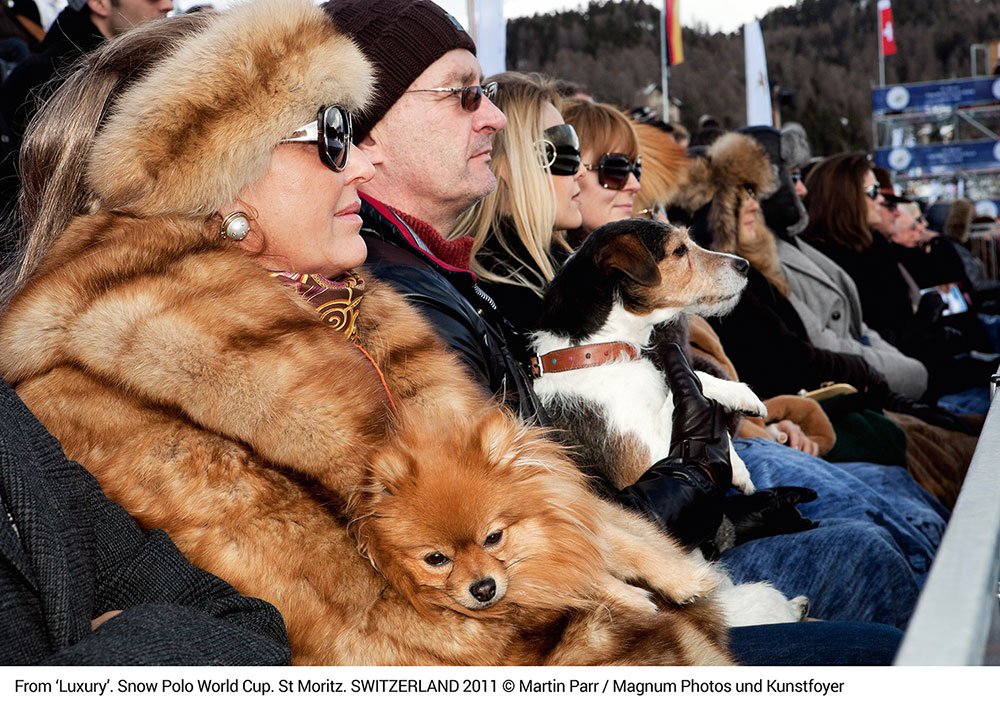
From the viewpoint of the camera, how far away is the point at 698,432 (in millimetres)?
2545

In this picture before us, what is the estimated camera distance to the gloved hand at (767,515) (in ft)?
9.26

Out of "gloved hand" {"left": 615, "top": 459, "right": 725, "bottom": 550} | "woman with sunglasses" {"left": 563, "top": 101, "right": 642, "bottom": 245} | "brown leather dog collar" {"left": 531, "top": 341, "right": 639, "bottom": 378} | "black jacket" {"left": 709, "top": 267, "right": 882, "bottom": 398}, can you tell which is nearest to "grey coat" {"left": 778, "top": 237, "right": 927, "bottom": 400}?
"black jacket" {"left": 709, "top": 267, "right": 882, "bottom": 398}

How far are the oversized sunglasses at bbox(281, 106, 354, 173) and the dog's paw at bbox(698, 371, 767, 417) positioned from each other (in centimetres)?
149

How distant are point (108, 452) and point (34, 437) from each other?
0.11 metres

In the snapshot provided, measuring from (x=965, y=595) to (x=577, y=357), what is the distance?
1942 mm

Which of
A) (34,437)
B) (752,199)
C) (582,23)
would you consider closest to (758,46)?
(752,199)

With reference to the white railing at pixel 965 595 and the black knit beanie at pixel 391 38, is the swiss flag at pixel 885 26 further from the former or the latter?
the white railing at pixel 965 595

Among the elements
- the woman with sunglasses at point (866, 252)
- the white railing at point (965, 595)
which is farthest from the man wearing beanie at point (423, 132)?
the woman with sunglasses at point (866, 252)

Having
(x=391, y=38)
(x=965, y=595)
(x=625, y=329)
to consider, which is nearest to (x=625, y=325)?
(x=625, y=329)

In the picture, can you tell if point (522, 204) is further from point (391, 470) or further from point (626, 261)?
point (391, 470)

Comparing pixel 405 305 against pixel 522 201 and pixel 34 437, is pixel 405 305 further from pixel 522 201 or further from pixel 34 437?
pixel 522 201

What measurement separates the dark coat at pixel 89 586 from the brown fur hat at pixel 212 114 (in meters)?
0.43

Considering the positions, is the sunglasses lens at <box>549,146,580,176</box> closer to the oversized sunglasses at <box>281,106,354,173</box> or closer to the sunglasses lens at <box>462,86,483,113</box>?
the sunglasses lens at <box>462,86,483,113</box>
